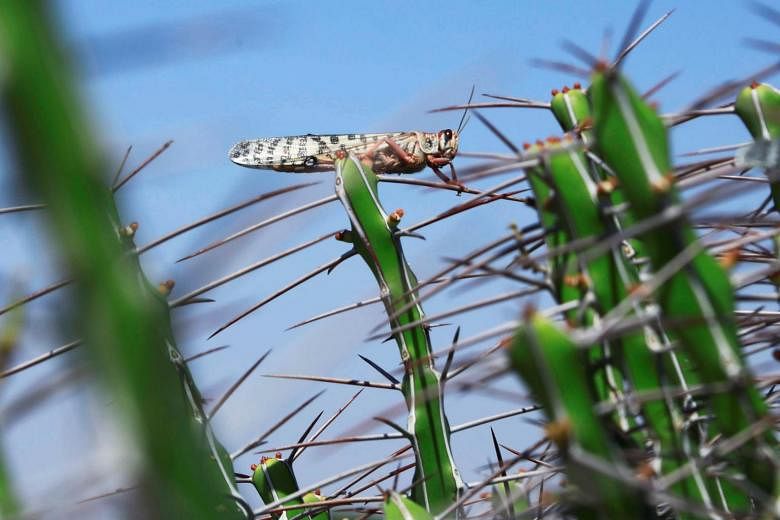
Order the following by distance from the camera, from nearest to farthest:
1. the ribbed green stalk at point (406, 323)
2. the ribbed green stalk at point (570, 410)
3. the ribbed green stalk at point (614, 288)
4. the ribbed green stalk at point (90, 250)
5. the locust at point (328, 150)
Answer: the ribbed green stalk at point (90, 250) → the ribbed green stalk at point (570, 410) → the ribbed green stalk at point (614, 288) → the ribbed green stalk at point (406, 323) → the locust at point (328, 150)

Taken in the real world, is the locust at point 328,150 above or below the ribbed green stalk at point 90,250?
above

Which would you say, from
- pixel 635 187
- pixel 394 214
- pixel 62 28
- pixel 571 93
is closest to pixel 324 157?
pixel 394 214

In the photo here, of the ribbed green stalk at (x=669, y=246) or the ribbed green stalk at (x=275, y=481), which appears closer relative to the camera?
the ribbed green stalk at (x=669, y=246)

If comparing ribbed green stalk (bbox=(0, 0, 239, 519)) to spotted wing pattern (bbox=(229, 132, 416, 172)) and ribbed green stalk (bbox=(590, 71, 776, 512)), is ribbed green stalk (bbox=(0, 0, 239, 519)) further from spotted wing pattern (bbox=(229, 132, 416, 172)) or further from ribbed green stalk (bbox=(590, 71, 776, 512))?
spotted wing pattern (bbox=(229, 132, 416, 172))

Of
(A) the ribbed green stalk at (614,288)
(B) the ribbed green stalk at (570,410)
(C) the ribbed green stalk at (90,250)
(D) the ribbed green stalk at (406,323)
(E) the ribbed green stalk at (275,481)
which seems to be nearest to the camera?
(C) the ribbed green stalk at (90,250)

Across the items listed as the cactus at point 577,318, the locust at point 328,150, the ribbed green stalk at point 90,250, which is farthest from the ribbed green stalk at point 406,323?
the ribbed green stalk at point 90,250

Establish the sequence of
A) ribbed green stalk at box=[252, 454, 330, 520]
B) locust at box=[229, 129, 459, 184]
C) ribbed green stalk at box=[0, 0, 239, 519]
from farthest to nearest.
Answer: locust at box=[229, 129, 459, 184] → ribbed green stalk at box=[252, 454, 330, 520] → ribbed green stalk at box=[0, 0, 239, 519]

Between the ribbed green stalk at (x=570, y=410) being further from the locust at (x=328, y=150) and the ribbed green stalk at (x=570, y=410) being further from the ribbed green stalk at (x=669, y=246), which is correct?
the locust at (x=328, y=150)

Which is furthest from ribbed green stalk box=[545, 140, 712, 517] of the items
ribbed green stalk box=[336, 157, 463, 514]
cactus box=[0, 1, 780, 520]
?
ribbed green stalk box=[336, 157, 463, 514]
